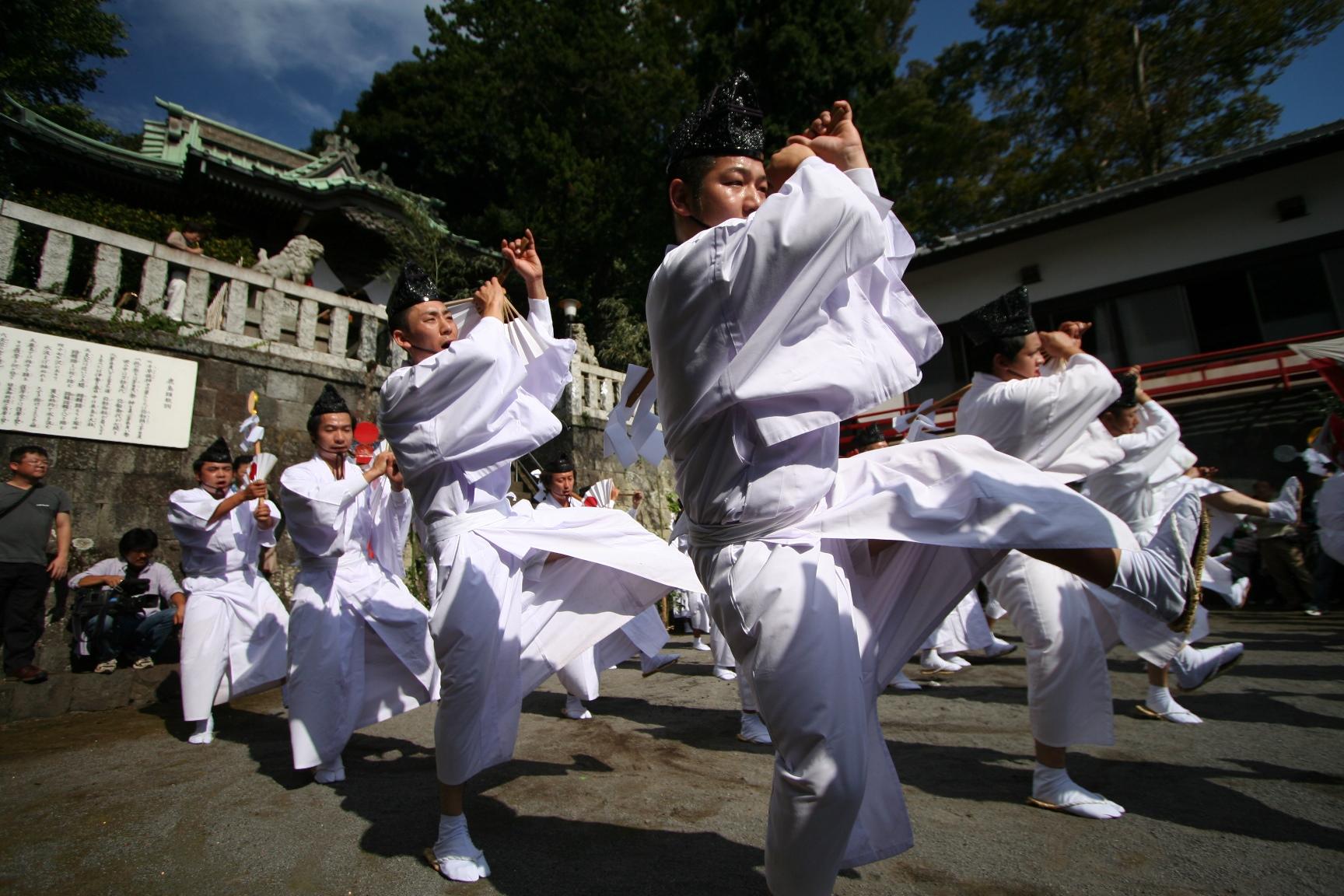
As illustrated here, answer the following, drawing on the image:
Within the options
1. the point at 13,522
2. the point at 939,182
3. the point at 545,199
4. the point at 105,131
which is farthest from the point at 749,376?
the point at 105,131

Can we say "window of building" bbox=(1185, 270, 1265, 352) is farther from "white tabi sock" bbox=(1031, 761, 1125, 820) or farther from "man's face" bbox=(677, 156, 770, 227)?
"man's face" bbox=(677, 156, 770, 227)

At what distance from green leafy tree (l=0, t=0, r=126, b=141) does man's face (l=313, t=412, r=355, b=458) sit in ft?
50.7

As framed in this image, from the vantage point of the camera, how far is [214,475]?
525 centimetres

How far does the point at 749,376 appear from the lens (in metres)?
1.70

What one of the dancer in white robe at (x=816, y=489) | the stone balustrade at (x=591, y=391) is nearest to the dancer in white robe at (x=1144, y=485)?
the dancer in white robe at (x=816, y=489)

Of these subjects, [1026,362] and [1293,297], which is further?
[1293,297]

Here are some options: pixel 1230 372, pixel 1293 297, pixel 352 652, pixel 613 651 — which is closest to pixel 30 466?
pixel 352 652

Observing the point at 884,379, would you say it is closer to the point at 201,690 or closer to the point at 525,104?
the point at 201,690

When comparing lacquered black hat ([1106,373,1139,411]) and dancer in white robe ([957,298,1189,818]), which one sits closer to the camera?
dancer in white robe ([957,298,1189,818])

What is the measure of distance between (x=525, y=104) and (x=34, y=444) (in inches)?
561

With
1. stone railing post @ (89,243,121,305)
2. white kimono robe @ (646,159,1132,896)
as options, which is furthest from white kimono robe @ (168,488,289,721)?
white kimono robe @ (646,159,1132,896)

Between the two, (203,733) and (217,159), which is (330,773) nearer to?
(203,733)

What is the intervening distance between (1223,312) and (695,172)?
47.2ft

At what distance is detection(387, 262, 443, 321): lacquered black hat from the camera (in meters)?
3.23
